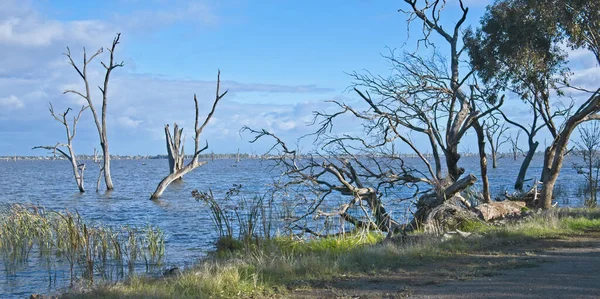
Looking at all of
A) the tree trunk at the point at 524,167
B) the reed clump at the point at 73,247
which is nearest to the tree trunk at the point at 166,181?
the reed clump at the point at 73,247

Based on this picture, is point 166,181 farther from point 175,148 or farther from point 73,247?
point 73,247

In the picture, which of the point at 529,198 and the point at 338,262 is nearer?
the point at 338,262

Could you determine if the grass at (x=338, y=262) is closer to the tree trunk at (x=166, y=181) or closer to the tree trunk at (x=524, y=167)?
the tree trunk at (x=524, y=167)

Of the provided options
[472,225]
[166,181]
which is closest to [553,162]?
[472,225]

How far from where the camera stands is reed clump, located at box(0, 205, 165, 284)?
542 inches

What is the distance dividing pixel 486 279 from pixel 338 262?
2441 mm

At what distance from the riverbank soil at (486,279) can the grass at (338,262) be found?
55 millimetres

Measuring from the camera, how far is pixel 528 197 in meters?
22.9

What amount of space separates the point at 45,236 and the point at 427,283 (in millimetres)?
12264

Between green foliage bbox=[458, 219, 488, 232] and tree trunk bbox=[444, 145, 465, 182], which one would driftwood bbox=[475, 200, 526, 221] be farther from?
tree trunk bbox=[444, 145, 465, 182]

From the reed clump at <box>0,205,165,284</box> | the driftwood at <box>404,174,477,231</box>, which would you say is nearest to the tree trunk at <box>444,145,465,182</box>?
the driftwood at <box>404,174,477,231</box>

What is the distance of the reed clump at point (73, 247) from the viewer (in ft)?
45.2

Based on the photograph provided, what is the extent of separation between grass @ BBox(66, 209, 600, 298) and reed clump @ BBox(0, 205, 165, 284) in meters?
2.60

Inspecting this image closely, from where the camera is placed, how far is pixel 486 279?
351 inches
